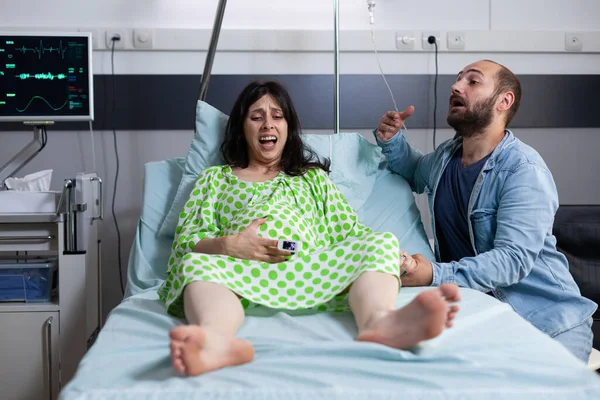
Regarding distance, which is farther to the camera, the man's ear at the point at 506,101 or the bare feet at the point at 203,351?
the man's ear at the point at 506,101

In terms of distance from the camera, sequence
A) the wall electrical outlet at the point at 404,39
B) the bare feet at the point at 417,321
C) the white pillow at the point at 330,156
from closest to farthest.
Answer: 1. the bare feet at the point at 417,321
2. the white pillow at the point at 330,156
3. the wall electrical outlet at the point at 404,39

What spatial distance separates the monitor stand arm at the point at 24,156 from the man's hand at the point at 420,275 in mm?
1433

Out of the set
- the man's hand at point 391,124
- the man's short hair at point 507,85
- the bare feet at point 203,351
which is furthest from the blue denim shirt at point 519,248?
the bare feet at point 203,351

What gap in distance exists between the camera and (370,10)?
105 inches

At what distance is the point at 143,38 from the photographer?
2668 millimetres

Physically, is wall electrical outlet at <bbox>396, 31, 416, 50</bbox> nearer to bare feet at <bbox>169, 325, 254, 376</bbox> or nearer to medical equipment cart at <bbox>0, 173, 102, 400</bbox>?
medical equipment cart at <bbox>0, 173, 102, 400</bbox>

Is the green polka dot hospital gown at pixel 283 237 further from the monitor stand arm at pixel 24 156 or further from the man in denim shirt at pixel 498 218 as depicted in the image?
the monitor stand arm at pixel 24 156

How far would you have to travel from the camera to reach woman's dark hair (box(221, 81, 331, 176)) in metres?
2.06

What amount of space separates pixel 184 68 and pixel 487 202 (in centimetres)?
142

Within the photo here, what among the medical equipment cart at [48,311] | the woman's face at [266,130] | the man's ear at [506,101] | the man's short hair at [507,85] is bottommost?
the medical equipment cart at [48,311]

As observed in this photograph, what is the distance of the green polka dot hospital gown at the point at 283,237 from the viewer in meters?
1.51

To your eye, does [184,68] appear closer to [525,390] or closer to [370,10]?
[370,10]

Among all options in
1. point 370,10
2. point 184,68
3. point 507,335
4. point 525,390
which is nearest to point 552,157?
point 370,10

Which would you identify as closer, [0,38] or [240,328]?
[240,328]
